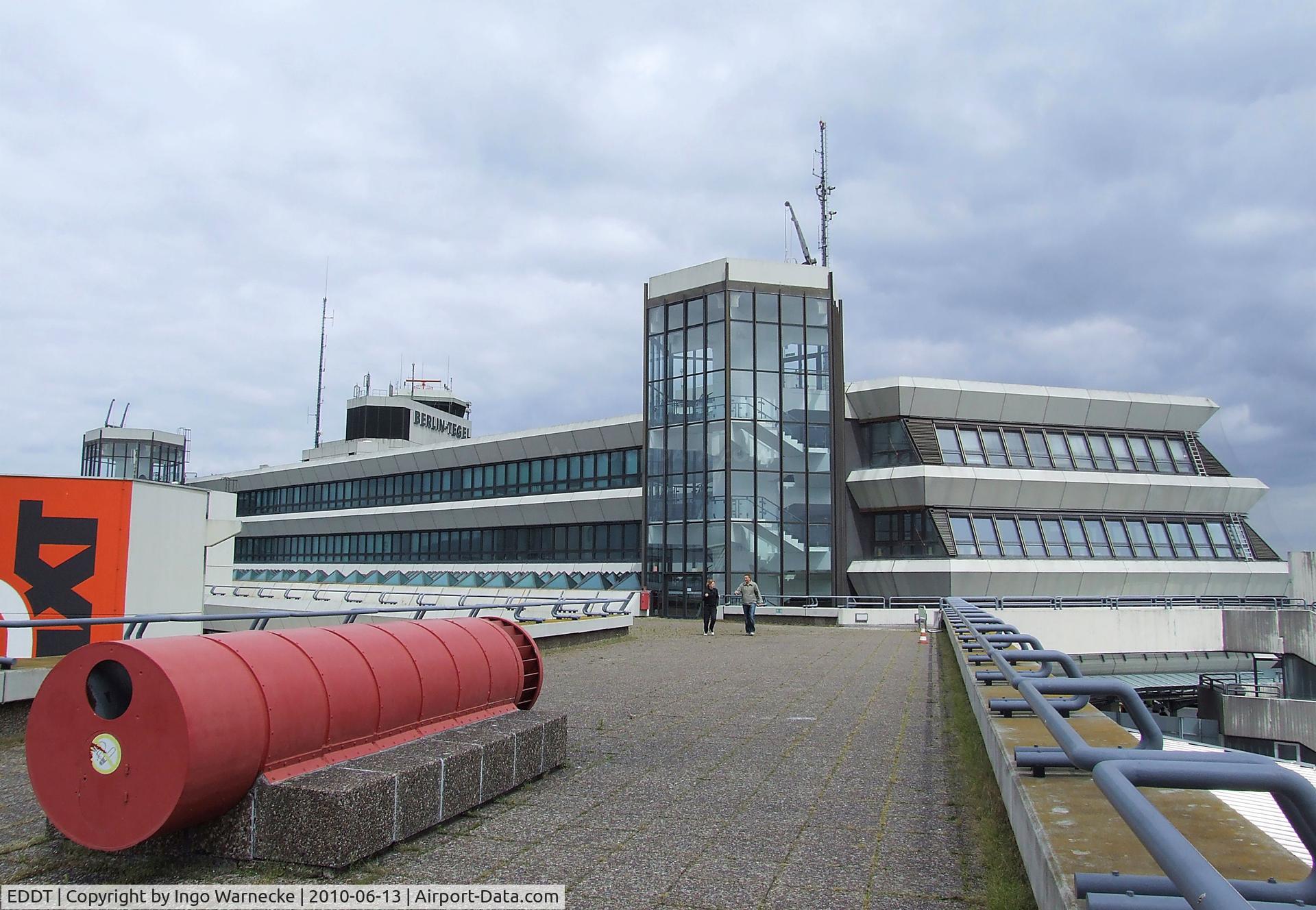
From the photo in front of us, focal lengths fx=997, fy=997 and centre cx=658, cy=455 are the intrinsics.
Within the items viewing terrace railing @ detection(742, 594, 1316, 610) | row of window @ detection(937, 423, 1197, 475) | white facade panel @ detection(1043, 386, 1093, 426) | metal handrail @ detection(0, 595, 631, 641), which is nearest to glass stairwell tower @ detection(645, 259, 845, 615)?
viewing terrace railing @ detection(742, 594, 1316, 610)

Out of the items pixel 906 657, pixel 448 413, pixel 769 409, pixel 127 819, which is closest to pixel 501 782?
pixel 127 819

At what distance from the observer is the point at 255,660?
5.30 metres

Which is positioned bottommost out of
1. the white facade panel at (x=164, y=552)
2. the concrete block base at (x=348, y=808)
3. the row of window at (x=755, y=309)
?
the concrete block base at (x=348, y=808)

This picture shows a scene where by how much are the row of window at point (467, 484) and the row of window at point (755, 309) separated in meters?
7.91

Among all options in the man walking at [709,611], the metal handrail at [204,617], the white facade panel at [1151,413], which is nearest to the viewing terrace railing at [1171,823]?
the metal handrail at [204,617]

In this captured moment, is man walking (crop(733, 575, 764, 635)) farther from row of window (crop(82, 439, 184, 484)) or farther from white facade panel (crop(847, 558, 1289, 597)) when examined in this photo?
row of window (crop(82, 439, 184, 484))

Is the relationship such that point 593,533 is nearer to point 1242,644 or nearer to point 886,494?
point 886,494

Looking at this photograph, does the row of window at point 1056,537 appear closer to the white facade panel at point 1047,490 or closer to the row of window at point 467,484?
the white facade panel at point 1047,490

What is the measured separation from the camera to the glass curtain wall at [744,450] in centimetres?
3469

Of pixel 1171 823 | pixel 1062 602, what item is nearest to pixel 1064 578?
pixel 1062 602

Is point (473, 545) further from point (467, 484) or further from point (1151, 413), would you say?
point (1151, 413)

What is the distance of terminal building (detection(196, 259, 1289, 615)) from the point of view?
35.0m

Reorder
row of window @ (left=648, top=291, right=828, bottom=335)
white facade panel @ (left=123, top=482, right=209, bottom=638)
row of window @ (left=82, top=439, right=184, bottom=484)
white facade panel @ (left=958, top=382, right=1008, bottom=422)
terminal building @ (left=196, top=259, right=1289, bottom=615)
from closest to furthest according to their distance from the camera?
white facade panel @ (left=123, top=482, right=209, bottom=638) → terminal building @ (left=196, top=259, right=1289, bottom=615) → row of window @ (left=648, top=291, right=828, bottom=335) → white facade panel @ (left=958, top=382, right=1008, bottom=422) → row of window @ (left=82, top=439, right=184, bottom=484)

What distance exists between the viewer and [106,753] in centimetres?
485
